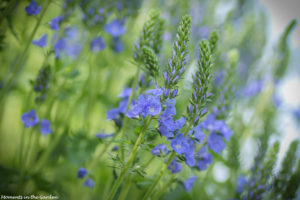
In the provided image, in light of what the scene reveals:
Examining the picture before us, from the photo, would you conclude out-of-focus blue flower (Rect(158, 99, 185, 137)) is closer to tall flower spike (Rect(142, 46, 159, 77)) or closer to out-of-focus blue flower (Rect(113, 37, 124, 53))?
tall flower spike (Rect(142, 46, 159, 77))

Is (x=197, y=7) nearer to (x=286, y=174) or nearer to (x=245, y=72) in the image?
(x=245, y=72)

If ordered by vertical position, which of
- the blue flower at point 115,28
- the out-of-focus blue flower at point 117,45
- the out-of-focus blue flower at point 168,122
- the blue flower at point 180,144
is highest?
the blue flower at point 115,28

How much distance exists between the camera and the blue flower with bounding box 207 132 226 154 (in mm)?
2119

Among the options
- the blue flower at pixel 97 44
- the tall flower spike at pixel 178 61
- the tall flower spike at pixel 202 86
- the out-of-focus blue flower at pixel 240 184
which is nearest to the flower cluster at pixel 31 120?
the blue flower at pixel 97 44

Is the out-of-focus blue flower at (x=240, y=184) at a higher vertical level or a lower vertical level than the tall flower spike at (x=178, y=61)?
lower

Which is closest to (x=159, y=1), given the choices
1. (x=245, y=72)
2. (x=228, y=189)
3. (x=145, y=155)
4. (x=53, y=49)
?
(x=245, y=72)

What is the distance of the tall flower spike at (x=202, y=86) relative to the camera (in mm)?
1551

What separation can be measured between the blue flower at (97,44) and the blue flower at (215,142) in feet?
6.03

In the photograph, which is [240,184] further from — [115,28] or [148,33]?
[115,28]

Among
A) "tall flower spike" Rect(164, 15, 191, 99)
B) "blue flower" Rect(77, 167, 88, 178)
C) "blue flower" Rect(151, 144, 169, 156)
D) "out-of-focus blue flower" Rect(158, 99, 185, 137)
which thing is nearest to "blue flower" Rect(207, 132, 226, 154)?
"blue flower" Rect(151, 144, 169, 156)

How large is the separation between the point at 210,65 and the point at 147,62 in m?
0.42

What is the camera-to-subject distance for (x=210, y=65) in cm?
156

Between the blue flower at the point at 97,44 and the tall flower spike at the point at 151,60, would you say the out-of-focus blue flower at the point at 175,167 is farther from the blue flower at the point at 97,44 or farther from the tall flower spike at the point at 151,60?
the blue flower at the point at 97,44

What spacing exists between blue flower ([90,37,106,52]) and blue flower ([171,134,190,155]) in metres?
2.01
